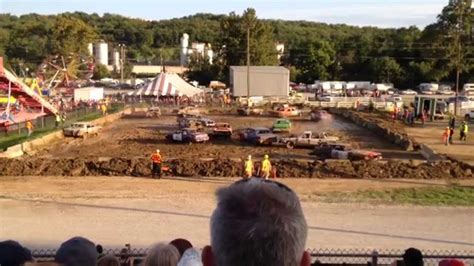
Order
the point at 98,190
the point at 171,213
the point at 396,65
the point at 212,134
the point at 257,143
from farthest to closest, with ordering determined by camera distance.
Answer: the point at 396,65
the point at 212,134
the point at 257,143
the point at 98,190
the point at 171,213

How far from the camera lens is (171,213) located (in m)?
17.5

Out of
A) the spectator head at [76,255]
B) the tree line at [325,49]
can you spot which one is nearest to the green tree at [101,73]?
the tree line at [325,49]

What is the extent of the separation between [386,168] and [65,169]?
44.4 feet

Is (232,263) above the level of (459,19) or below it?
below

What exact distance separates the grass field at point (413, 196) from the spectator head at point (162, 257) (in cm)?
1563

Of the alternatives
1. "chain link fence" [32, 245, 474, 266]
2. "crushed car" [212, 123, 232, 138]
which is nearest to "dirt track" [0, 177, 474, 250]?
"chain link fence" [32, 245, 474, 266]

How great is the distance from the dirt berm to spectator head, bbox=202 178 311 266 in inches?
835

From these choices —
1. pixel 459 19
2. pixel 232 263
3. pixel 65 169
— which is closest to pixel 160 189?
pixel 65 169

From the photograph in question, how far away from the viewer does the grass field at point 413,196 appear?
1911 centimetres

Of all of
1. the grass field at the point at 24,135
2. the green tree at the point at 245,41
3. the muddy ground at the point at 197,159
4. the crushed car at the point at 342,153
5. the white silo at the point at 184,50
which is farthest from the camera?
the white silo at the point at 184,50

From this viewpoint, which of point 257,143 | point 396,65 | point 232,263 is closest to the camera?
point 232,263

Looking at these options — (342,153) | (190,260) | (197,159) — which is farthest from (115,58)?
(190,260)

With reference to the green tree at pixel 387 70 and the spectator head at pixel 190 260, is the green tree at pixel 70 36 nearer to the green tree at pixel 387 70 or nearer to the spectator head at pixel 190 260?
the green tree at pixel 387 70

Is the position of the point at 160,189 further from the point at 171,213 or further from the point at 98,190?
the point at 171,213
